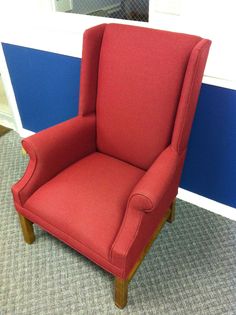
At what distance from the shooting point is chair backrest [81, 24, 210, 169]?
119cm

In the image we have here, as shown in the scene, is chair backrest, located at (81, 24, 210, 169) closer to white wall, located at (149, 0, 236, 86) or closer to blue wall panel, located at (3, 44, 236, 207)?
white wall, located at (149, 0, 236, 86)

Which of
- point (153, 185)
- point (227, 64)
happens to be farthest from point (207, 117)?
point (153, 185)

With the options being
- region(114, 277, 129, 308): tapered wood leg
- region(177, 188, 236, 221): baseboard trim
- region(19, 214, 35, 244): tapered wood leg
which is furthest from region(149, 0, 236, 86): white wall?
region(19, 214, 35, 244): tapered wood leg

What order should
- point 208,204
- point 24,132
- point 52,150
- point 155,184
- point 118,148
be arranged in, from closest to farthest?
1. point 155,184
2. point 52,150
3. point 118,148
4. point 208,204
5. point 24,132

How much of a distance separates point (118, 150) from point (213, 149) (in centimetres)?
51

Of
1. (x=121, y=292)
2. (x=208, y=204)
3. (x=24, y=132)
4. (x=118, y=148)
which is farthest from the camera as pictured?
(x=24, y=132)

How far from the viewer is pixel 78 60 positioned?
1741 mm

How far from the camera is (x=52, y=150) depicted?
1326mm

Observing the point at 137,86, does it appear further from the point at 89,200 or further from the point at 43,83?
the point at 43,83

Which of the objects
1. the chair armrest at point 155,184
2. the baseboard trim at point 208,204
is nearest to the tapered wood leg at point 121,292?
the chair armrest at point 155,184

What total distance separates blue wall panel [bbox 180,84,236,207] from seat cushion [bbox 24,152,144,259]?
403 mm

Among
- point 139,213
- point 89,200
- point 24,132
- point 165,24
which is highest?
point 165,24

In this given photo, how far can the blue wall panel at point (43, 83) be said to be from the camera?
1.85m

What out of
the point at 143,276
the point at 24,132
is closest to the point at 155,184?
the point at 143,276
